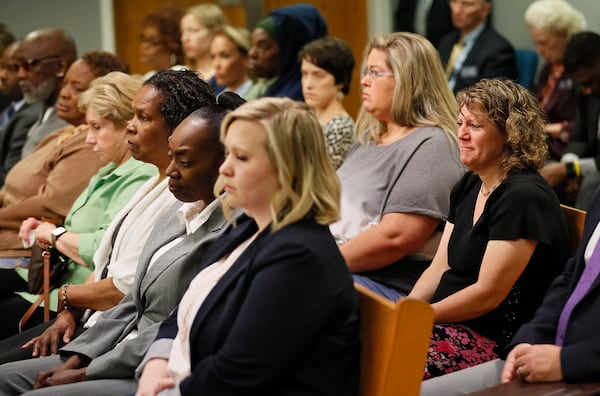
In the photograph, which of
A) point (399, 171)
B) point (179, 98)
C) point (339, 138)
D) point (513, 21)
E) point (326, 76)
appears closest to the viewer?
point (179, 98)

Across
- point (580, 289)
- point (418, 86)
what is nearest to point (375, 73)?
A: point (418, 86)

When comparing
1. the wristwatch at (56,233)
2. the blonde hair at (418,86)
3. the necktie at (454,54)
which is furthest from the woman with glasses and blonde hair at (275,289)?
the necktie at (454,54)

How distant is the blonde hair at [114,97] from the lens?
11.3 ft

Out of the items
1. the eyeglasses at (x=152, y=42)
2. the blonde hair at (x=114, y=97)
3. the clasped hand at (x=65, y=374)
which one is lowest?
the clasped hand at (x=65, y=374)

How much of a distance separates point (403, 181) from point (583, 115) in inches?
75.9

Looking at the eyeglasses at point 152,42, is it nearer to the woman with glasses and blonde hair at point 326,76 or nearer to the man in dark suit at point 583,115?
the woman with glasses and blonde hair at point 326,76

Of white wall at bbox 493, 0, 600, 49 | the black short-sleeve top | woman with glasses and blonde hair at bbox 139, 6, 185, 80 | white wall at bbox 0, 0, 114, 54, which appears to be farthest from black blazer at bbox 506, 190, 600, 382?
white wall at bbox 0, 0, 114, 54

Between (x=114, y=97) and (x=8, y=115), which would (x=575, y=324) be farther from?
(x=8, y=115)

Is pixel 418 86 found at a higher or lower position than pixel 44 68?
higher

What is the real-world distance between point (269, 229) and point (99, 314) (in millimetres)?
1107

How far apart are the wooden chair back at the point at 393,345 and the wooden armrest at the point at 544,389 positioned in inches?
6.8

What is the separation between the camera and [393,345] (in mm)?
1983

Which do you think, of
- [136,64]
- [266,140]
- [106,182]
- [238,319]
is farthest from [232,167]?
[136,64]

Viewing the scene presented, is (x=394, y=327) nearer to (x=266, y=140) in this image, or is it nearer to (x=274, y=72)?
(x=266, y=140)
